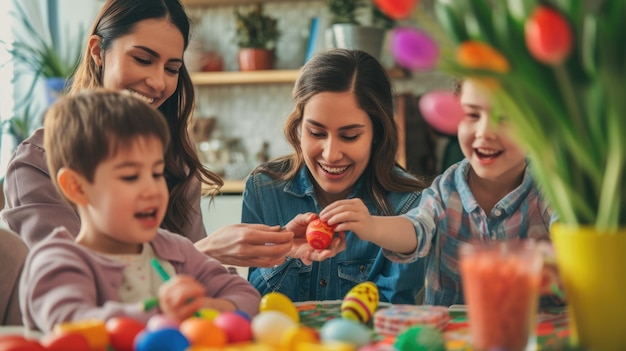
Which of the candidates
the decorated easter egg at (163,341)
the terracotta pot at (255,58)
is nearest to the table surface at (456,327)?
the decorated easter egg at (163,341)

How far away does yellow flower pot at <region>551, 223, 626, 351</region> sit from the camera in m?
0.87

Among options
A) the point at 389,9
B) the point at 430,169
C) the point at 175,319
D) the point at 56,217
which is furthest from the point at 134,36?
the point at 430,169

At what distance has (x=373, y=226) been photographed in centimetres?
151

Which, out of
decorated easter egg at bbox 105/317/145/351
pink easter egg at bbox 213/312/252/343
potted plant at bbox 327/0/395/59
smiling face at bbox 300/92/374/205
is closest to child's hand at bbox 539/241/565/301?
pink easter egg at bbox 213/312/252/343

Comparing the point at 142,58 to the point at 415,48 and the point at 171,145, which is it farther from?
the point at 415,48

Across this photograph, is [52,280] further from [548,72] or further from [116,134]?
[548,72]

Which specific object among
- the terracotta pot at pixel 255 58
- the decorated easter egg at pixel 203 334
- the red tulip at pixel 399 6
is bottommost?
the decorated easter egg at pixel 203 334

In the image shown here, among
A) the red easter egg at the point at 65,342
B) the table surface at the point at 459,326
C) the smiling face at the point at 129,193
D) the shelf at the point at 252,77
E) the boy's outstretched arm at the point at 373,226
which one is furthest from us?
the shelf at the point at 252,77

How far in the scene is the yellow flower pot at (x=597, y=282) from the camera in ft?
2.85

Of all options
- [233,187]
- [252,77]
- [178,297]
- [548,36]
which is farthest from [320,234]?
[252,77]

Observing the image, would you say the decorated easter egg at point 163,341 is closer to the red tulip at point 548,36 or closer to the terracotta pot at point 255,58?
the red tulip at point 548,36

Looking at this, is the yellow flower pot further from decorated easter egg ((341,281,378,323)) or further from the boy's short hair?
the boy's short hair

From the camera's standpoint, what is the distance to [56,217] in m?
1.72

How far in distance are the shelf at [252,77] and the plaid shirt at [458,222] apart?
89.8 inches
